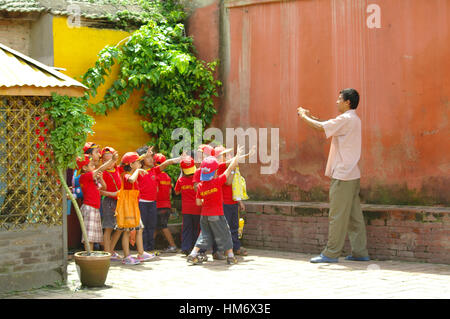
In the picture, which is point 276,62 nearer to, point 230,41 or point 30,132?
point 230,41

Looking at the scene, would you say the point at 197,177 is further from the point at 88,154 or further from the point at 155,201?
the point at 88,154

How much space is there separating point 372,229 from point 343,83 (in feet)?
7.65

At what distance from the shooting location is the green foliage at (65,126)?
759cm

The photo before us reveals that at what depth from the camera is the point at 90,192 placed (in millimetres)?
9461

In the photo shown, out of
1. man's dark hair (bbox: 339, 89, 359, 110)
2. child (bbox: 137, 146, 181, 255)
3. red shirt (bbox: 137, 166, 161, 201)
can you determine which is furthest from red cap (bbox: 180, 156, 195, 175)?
man's dark hair (bbox: 339, 89, 359, 110)

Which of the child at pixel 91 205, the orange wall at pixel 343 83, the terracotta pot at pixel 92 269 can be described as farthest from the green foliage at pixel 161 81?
the terracotta pot at pixel 92 269

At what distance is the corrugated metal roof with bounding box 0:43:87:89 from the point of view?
7227 millimetres

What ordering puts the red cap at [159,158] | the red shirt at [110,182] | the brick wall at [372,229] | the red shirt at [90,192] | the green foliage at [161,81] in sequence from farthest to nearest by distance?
the green foliage at [161,81]
the red cap at [159,158]
the red shirt at [110,182]
the red shirt at [90,192]
the brick wall at [372,229]

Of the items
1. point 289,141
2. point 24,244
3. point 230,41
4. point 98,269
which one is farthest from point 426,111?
point 24,244

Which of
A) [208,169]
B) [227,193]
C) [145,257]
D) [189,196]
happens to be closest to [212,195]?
[208,169]

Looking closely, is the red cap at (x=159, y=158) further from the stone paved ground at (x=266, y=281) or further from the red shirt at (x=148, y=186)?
the stone paved ground at (x=266, y=281)

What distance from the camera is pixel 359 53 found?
10.3 m

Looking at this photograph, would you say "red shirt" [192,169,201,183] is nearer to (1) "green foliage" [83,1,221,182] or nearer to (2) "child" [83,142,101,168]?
(2) "child" [83,142,101,168]

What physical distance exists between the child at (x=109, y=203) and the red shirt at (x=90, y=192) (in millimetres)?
231
